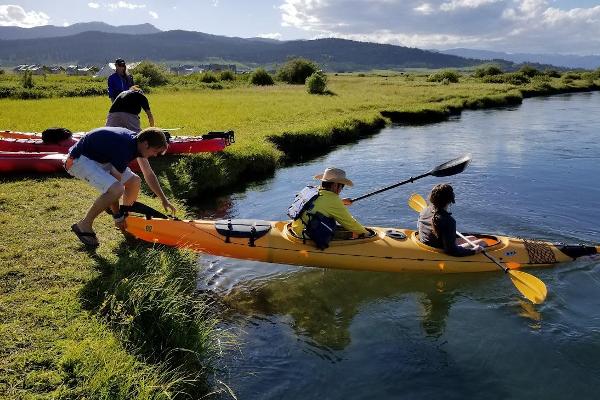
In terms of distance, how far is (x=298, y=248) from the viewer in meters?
7.00

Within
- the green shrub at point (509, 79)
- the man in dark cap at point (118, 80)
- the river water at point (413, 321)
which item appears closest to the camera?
the river water at point (413, 321)

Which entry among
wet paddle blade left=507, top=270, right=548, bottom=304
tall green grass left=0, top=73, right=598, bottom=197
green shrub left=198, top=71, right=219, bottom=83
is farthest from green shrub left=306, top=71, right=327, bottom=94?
wet paddle blade left=507, top=270, right=548, bottom=304

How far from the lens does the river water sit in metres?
5.08

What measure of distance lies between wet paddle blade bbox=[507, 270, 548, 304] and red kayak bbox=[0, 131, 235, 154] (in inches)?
300

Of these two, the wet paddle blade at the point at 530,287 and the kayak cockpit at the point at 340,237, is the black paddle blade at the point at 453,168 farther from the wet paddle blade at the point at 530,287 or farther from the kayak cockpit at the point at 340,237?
the wet paddle blade at the point at 530,287

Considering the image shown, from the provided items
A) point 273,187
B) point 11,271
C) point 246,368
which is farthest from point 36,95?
point 246,368

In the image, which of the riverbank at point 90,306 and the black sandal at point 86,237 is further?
the black sandal at point 86,237

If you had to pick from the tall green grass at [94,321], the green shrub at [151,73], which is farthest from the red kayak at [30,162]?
the green shrub at [151,73]

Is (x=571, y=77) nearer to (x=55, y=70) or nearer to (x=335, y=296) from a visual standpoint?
(x=335, y=296)

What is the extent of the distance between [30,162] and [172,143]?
315 cm

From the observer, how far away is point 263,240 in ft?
23.3

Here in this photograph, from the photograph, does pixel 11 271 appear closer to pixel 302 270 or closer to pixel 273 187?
pixel 302 270

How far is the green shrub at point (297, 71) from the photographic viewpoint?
159 ft

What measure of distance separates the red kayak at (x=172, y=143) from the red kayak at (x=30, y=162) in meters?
1.14
